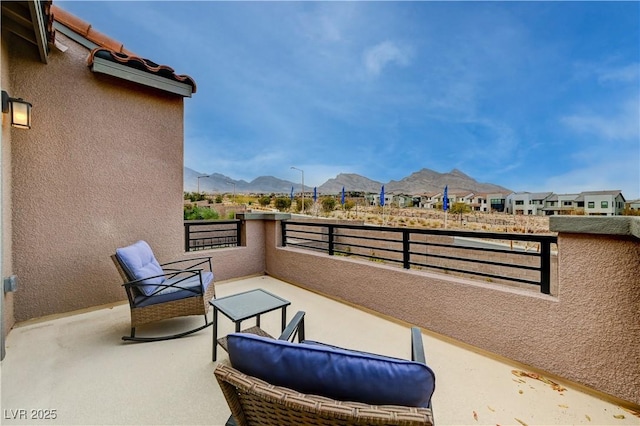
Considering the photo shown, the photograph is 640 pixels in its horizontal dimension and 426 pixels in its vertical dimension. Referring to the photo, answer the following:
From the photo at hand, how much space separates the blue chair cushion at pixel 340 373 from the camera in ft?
2.75

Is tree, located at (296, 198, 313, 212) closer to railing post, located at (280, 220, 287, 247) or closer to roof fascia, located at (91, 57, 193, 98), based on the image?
railing post, located at (280, 220, 287, 247)

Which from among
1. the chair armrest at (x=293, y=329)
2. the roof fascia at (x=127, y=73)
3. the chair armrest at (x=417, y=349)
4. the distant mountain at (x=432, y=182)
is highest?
the distant mountain at (x=432, y=182)

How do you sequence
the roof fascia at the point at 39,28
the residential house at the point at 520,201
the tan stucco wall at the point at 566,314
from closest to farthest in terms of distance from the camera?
1. the tan stucco wall at the point at 566,314
2. the roof fascia at the point at 39,28
3. the residential house at the point at 520,201

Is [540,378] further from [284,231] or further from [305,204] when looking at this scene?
[305,204]

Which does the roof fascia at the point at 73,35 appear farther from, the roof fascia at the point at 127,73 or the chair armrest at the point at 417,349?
the chair armrest at the point at 417,349

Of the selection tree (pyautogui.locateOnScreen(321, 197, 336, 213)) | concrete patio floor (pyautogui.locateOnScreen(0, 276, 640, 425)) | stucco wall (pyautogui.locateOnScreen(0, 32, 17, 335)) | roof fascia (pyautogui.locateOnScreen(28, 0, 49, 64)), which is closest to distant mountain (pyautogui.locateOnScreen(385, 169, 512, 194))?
tree (pyautogui.locateOnScreen(321, 197, 336, 213))

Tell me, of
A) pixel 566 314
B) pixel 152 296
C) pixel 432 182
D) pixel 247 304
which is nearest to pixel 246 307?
pixel 247 304

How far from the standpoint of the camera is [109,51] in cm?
358

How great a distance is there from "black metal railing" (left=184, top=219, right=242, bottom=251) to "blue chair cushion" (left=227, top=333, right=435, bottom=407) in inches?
167

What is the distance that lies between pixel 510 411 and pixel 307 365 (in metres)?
1.91

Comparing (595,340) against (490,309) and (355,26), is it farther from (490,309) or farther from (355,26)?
(355,26)

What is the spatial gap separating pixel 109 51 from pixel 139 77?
0.41m

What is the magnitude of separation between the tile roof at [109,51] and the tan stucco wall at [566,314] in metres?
4.56

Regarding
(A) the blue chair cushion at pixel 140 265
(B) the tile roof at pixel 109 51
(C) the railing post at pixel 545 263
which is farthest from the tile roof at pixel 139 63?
(C) the railing post at pixel 545 263
